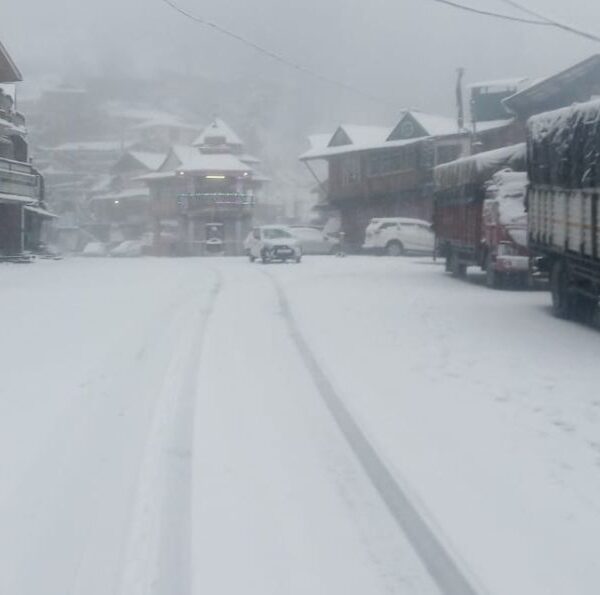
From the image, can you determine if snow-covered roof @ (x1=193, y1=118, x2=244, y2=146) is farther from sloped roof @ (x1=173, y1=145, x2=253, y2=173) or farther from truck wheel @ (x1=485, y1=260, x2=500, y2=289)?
truck wheel @ (x1=485, y1=260, x2=500, y2=289)

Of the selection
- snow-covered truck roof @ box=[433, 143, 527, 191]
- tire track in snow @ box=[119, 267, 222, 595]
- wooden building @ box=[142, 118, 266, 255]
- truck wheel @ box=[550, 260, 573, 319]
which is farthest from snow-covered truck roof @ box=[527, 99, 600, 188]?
wooden building @ box=[142, 118, 266, 255]

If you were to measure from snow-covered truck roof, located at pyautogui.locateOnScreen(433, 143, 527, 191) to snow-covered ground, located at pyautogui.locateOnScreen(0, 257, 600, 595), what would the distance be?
10.5 meters

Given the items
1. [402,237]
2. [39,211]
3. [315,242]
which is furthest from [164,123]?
[402,237]

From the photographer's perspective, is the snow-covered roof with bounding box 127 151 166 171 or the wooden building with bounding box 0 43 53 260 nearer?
the wooden building with bounding box 0 43 53 260

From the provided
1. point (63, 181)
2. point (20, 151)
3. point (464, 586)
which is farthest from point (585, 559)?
point (63, 181)

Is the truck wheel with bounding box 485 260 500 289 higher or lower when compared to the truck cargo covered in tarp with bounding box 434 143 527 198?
lower

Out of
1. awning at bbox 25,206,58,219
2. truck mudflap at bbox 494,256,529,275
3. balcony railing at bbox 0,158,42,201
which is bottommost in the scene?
truck mudflap at bbox 494,256,529,275

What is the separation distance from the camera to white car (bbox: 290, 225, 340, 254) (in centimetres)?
5700

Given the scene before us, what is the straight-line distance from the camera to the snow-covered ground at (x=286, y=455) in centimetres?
667

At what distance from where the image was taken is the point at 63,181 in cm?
10731

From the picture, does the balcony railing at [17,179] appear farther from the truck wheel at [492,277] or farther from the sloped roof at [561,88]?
the truck wheel at [492,277]

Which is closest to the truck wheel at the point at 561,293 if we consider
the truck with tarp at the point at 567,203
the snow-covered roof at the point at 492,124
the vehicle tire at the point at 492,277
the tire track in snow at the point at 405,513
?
the truck with tarp at the point at 567,203

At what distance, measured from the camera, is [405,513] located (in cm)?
774

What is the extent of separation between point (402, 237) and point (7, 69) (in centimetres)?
1809
